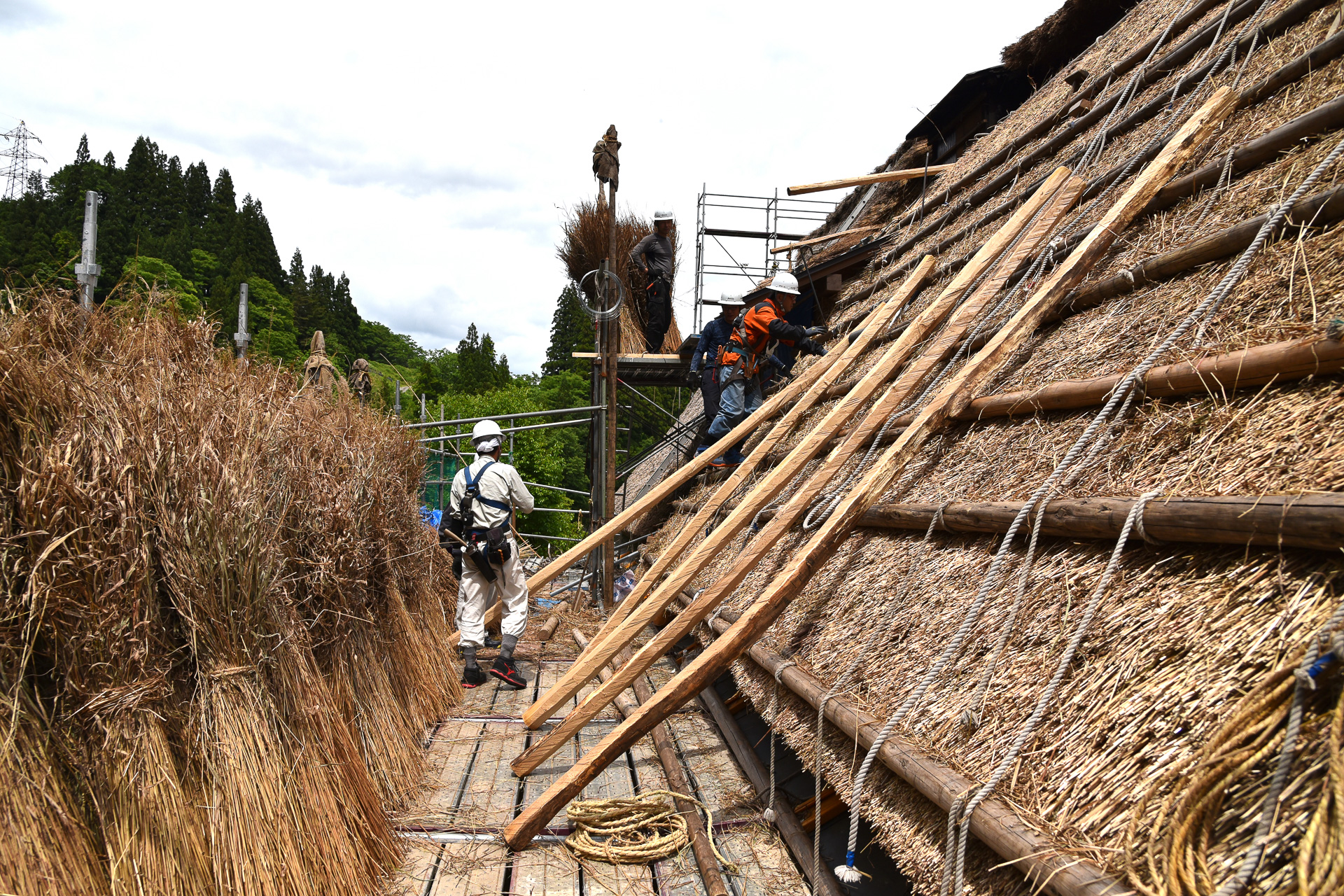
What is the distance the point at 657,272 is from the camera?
9.38 metres

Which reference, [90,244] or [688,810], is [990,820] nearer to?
[688,810]

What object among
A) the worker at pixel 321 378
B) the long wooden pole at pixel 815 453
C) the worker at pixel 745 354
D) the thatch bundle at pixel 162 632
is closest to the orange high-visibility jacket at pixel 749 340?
the worker at pixel 745 354

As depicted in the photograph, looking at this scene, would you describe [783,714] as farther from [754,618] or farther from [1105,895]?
[1105,895]

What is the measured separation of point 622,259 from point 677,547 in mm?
6210

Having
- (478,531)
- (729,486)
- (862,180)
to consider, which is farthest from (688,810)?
(862,180)

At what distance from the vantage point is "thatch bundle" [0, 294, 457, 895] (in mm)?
2031

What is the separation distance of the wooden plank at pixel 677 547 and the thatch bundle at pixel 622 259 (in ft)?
15.0

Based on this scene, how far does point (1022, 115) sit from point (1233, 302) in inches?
215

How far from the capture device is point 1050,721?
1.60 m

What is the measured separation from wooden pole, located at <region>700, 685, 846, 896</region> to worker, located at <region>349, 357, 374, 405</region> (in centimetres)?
299

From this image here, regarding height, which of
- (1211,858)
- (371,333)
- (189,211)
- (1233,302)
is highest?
(189,211)

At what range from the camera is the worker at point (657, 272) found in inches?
364

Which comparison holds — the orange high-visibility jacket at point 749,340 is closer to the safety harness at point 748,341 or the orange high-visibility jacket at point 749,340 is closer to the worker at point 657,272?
the safety harness at point 748,341

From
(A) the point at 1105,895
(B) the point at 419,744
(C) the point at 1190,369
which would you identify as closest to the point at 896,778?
(A) the point at 1105,895
